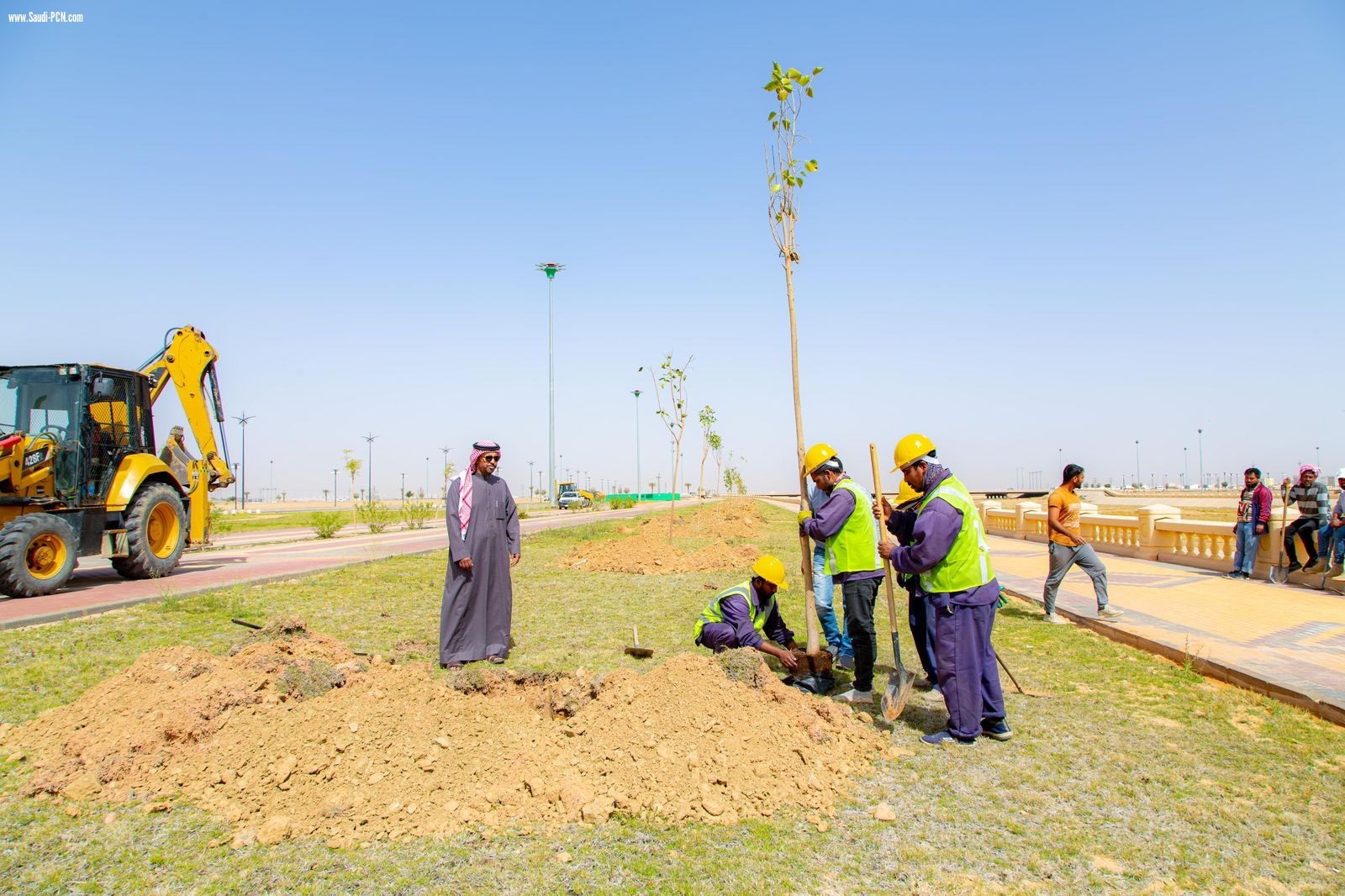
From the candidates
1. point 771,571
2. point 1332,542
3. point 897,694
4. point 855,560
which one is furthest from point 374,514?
point 1332,542

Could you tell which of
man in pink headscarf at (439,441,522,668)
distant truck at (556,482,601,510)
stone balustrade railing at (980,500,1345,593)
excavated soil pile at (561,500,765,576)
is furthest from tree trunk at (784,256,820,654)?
distant truck at (556,482,601,510)

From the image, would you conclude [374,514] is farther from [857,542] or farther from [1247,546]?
[857,542]

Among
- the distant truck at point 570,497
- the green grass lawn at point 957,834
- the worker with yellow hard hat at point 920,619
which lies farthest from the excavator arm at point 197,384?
the distant truck at point 570,497

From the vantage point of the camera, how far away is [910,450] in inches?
198

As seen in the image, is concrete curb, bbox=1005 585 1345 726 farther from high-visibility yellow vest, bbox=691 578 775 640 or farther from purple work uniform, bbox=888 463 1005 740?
high-visibility yellow vest, bbox=691 578 775 640

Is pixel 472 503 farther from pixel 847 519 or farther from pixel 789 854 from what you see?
pixel 789 854

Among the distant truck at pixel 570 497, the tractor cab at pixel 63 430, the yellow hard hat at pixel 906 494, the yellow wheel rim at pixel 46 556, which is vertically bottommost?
the distant truck at pixel 570 497

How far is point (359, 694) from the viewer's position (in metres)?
4.86

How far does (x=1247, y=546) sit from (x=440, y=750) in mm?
12907

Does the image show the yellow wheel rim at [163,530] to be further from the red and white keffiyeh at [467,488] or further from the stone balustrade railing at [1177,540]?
the stone balustrade railing at [1177,540]

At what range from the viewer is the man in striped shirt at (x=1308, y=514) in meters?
11.0

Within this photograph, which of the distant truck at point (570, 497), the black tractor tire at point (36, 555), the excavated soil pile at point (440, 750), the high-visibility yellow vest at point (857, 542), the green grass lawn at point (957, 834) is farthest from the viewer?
the distant truck at point (570, 497)

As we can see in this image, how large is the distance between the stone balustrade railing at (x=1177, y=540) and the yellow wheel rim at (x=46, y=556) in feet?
42.7

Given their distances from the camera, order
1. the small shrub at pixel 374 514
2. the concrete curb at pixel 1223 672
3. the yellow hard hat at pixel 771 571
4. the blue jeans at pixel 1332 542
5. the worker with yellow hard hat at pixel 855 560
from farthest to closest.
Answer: the small shrub at pixel 374 514 → the blue jeans at pixel 1332 542 → the yellow hard hat at pixel 771 571 → the worker with yellow hard hat at pixel 855 560 → the concrete curb at pixel 1223 672
